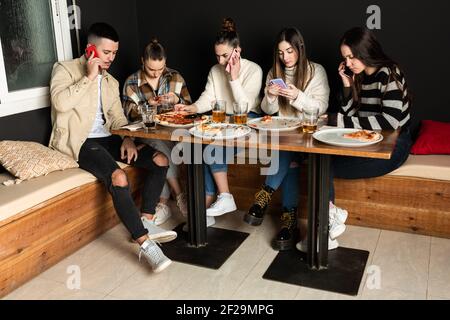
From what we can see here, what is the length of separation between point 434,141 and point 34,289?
2171 mm

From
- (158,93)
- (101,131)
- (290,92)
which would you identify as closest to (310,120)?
(290,92)

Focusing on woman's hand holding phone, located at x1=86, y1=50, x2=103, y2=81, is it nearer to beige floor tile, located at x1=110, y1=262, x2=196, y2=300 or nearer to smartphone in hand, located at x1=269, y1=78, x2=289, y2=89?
smartphone in hand, located at x1=269, y1=78, x2=289, y2=89

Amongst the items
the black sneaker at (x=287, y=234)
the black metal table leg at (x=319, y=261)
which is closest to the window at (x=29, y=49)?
the black sneaker at (x=287, y=234)

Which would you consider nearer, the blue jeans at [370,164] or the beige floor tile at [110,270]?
the beige floor tile at [110,270]

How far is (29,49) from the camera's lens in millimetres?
2748

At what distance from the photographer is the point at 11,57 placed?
2646mm

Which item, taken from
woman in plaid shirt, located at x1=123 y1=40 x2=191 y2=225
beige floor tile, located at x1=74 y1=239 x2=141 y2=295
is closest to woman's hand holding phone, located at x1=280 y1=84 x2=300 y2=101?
woman in plaid shirt, located at x1=123 y1=40 x2=191 y2=225

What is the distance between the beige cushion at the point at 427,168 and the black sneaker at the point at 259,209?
0.68 m

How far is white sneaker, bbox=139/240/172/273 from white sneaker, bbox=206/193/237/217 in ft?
1.44

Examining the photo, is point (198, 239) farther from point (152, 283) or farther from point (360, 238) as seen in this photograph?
point (360, 238)

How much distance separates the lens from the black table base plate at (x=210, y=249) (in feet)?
7.70

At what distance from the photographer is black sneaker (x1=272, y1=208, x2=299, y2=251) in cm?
244

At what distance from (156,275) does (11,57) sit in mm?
1461

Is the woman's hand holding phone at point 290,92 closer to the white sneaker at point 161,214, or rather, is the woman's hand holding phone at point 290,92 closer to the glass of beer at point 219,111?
the glass of beer at point 219,111
